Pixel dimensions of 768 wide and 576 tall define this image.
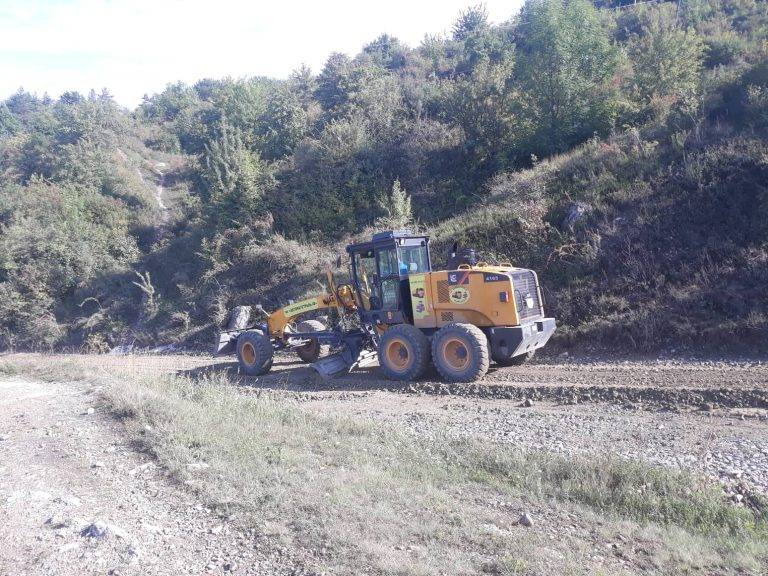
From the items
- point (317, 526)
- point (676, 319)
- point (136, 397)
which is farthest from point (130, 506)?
point (676, 319)

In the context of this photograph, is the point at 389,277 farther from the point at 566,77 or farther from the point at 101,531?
the point at 566,77

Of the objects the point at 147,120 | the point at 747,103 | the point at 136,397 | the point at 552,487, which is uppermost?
the point at 147,120

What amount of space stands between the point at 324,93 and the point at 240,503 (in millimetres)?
31489

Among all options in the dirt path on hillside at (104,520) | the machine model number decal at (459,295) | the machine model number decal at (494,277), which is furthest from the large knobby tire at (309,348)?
the dirt path on hillside at (104,520)

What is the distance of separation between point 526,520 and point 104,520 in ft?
12.2

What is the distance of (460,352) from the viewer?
36.4 feet

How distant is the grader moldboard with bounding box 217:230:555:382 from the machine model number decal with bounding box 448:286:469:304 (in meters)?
0.02

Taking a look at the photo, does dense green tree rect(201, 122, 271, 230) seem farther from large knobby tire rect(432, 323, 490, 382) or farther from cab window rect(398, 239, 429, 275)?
large knobby tire rect(432, 323, 490, 382)

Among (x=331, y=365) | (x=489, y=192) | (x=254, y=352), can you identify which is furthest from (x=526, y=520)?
(x=489, y=192)

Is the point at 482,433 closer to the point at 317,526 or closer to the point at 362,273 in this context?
the point at 317,526

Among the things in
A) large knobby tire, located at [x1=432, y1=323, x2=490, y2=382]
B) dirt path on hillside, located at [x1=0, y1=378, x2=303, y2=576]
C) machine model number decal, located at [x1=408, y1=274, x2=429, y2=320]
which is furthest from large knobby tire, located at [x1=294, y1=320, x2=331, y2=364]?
dirt path on hillside, located at [x1=0, y1=378, x2=303, y2=576]

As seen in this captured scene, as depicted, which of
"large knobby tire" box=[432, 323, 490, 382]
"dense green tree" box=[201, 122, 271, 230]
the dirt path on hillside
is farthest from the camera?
"dense green tree" box=[201, 122, 271, 230]

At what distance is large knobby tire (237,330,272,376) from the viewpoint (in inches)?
529

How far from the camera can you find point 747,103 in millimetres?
18234
